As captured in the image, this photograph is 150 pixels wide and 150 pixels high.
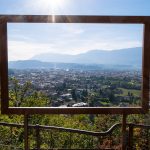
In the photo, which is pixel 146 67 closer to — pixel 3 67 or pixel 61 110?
pixel 61 110

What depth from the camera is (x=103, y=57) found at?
13.2 feet

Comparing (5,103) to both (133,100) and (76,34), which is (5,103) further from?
(133,100)

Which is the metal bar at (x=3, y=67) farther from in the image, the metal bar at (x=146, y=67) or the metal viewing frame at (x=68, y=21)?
the metal bar at (x=146, y=67)

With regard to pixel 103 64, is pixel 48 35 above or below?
above

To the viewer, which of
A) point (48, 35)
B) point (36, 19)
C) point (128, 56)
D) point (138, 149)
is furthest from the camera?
point (138, 149)

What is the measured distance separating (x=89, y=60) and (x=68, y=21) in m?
0.86

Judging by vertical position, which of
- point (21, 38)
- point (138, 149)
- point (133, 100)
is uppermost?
point (21, 38)

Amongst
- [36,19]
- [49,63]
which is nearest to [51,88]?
[49,63]

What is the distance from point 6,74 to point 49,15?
26.2 inches

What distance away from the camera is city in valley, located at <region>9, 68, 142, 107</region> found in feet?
10.8

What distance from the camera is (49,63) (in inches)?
146

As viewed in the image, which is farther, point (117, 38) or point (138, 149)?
point (138, 149)

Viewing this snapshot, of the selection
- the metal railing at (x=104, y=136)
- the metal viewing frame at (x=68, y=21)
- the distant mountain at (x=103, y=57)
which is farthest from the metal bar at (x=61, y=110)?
the distant mountain at (x=103, y=57)

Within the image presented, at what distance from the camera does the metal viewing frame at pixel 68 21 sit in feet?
10.1
